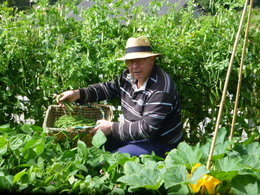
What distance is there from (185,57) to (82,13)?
3.46 feet

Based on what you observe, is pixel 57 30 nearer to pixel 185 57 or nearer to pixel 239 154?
pixel 185 57

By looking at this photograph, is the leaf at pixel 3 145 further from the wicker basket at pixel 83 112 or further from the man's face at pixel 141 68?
the man's face at pixel 141 68

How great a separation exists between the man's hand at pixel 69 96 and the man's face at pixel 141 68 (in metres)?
0.52

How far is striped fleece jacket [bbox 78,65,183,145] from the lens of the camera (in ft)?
9.05

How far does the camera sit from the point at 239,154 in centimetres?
201

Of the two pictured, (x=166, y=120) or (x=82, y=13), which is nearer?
(x=166, y=120)

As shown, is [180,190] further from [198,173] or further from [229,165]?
[229,165]

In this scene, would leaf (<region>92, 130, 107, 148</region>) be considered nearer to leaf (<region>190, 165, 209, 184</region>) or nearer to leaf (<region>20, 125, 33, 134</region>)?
leaf (<region>20, 125, 33, 134</region>)

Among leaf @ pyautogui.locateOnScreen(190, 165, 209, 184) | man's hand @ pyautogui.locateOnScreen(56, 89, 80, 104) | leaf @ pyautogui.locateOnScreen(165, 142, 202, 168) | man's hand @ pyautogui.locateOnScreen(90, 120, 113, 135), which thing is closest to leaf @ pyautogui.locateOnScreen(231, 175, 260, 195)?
leaf @ pyautogui.locateOnScreen(190, 165, 209, 184)

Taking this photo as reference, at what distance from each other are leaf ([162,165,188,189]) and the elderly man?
1.09 m

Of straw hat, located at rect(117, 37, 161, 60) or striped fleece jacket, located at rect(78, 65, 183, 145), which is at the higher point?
straw hat, located at rect(117, 37, 161, 60)

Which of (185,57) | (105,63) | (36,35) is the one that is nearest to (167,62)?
(185,57)

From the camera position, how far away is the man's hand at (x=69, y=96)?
123 inches

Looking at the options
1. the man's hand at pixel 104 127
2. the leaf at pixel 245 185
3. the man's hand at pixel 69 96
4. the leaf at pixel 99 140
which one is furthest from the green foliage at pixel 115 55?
the leaf at pixel 245 185
